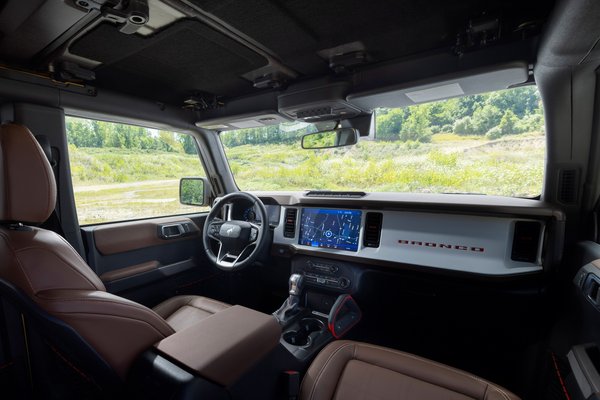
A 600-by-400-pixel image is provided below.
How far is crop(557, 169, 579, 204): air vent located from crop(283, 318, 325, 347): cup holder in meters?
1.78

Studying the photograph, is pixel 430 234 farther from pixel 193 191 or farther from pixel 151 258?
pixel 193 191

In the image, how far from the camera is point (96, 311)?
90 centimetres

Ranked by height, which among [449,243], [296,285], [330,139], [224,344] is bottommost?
[296,285]

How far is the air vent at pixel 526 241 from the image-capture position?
1764 millimetres

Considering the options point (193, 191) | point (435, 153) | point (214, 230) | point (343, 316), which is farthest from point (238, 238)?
point (435, 153)

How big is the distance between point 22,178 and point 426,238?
7.08 feet

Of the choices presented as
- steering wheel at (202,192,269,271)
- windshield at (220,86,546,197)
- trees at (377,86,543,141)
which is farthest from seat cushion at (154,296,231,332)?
trees at (377,86,543,141)

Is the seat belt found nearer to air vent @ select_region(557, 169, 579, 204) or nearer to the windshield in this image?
the windshield

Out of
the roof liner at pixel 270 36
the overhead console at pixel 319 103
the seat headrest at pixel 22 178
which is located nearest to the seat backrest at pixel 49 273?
the seat headrest at pixel 22 178

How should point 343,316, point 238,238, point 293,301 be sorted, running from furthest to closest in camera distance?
point 238,238 < point 293,301 < point 343,316

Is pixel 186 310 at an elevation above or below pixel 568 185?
below

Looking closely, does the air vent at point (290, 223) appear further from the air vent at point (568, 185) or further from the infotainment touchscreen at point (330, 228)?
the air vent at point (568, 185)

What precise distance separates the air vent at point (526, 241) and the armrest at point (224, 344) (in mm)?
1550

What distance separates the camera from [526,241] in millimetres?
1788
